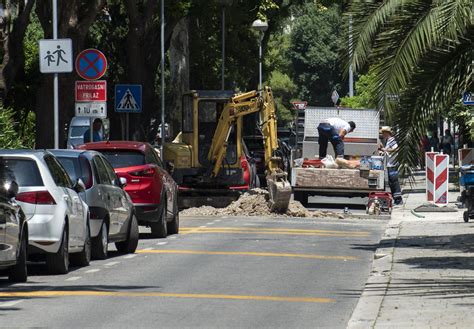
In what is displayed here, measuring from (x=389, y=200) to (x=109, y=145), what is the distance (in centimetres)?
1136

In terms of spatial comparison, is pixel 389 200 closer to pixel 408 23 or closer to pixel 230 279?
pixel 408 23

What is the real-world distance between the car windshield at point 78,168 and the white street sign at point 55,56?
820 cm

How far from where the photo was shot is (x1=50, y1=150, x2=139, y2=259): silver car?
20500 millimetres

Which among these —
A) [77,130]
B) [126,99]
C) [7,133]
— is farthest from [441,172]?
[77,130]

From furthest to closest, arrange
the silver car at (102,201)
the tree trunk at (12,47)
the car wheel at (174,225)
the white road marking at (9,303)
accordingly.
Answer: the tree trunk at (12,47), the car wheel at (174,225), the silver car at (102,201), the white road marking at (9,303)

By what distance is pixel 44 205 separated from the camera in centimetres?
1773

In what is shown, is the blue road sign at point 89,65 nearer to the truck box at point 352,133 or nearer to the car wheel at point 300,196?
the car wheel at point 300,196

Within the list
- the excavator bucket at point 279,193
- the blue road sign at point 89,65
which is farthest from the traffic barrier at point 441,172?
the blue road sign at point 89,65

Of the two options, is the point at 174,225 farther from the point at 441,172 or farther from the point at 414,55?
the point at 441,172

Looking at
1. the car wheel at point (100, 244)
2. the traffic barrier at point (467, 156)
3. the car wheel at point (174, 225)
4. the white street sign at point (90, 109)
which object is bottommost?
the car wheel at point (174, 225)

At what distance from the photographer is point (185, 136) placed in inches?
1491

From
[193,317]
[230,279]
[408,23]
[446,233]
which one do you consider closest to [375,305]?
[193,317]

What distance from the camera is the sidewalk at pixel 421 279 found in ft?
42.1

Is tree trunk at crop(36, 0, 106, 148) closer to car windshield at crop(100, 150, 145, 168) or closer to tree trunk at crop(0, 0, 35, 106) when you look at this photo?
tree trunk at crop(0, 0, 35, 106)
